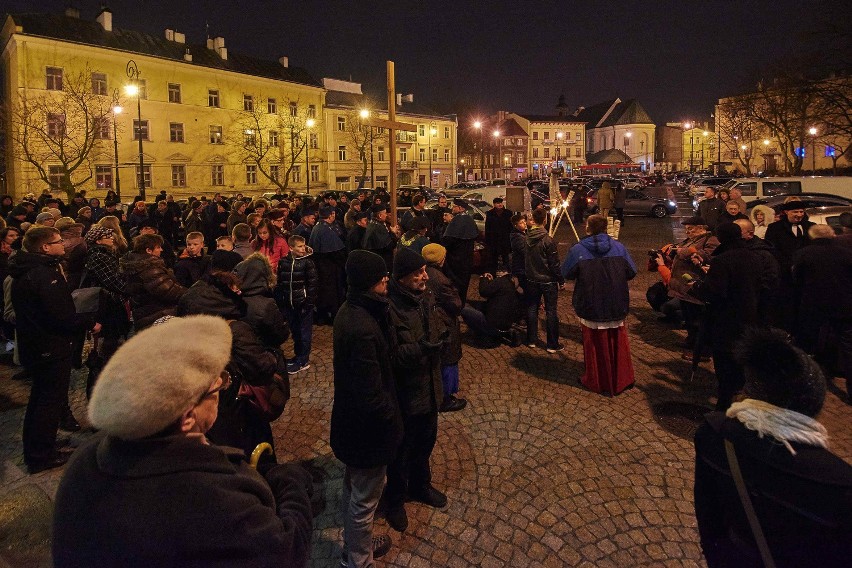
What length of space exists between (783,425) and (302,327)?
6.19 m

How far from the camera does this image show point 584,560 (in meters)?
3.78

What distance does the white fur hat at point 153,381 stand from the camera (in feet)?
5.08

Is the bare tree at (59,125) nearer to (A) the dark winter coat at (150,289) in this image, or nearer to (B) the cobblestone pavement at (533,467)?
(A) the dark winter coat at (150,289)

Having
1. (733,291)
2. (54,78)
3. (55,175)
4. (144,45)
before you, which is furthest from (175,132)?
(733,291)

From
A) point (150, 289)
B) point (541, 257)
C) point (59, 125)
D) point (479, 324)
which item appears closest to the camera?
point (150, 289)

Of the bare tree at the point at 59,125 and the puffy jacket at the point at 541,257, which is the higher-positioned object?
the bare tree at the point at 59,125

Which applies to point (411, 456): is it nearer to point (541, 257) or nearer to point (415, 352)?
point (415, 352)

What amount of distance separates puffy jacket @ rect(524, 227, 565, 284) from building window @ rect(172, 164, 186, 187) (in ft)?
149

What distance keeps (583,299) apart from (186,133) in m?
48.3

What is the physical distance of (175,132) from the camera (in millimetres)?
46750

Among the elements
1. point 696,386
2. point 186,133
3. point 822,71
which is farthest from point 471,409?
point 186,133

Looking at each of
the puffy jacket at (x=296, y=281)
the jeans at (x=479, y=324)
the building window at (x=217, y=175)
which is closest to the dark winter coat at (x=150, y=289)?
the puffy jacket at (x=296, y=281)

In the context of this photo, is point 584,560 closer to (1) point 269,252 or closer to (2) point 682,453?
(2) point 682,453

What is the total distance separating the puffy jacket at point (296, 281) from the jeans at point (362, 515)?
12.8 ft
